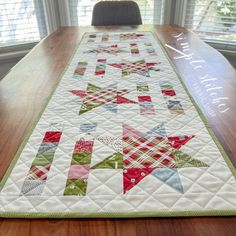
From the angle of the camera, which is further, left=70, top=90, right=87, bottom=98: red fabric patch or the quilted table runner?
left=70, top=90, right=87, bottom=98: red fabric patch

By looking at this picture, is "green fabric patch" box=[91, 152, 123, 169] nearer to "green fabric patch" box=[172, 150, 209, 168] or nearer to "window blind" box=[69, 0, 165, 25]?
"green fabric patch" box=[172, 150, 209, 168]

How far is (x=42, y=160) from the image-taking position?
2.15ft

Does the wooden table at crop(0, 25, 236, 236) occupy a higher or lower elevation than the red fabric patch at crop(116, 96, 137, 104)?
lower

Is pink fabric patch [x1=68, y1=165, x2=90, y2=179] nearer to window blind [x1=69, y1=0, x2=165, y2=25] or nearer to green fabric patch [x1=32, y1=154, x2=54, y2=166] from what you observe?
green fabric patch [x1=32, y1=154, x2=54, y2=166]

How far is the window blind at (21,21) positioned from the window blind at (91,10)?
28 cm

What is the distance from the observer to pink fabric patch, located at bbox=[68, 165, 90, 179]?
0.61 metres

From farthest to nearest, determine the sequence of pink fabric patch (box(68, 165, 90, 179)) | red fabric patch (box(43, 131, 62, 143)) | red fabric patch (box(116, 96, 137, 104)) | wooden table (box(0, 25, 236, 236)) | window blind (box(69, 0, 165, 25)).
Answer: window blind (box(69, 0, 165, 25)) → red fabric patch (box(116, 96, 137, 104)) → red fabric patch (box(43, 131, 62, 143)) → pink fabric patch (box(68, 165, 90, 179)) → wooden table (box(0, 25, 236, 236))

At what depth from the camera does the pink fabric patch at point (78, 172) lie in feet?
1.99

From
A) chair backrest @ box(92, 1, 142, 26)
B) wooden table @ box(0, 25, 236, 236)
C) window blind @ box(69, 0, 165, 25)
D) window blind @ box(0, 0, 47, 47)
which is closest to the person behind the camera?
wooden table @ box(0, 25, 236, 236)

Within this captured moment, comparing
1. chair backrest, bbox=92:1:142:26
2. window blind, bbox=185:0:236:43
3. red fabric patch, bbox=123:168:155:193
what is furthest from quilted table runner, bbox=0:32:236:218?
window blind, bbox=185:0:236:43

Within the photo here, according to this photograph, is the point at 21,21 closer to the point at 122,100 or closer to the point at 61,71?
the point at 61,71

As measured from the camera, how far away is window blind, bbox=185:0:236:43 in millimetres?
2217

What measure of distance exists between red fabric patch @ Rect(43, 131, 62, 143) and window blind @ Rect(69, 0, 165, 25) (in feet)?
6.32

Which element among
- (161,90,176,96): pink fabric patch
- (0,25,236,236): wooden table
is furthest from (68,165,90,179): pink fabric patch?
(161,90,176,96): pink fabric patch
